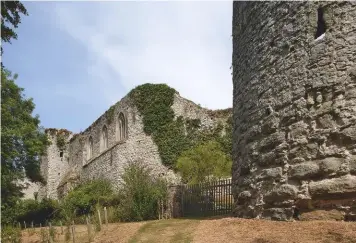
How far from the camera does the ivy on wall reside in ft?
89.0

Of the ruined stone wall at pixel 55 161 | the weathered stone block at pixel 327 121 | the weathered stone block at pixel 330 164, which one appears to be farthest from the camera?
the ruined stone wall at pixel 55 161

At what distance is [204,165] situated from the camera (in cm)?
2231

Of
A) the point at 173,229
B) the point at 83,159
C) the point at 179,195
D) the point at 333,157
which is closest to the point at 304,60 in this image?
the point at 333,157

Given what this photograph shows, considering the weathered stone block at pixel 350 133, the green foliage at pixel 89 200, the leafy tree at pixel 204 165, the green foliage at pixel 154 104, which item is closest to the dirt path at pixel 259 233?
the weathered stone block at pixel 350 133

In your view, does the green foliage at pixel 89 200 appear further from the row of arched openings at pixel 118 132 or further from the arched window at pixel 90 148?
the arched window at pixel 90 148

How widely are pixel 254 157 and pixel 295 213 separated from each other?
1826mm

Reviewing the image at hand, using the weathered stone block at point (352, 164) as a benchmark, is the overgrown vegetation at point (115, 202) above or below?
below

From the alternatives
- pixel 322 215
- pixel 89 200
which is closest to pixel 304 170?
pixel 322 215

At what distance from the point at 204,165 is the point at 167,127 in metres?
6.28

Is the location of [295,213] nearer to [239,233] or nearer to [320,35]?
[239,233]

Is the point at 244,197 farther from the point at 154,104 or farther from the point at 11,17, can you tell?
the point at 154,104

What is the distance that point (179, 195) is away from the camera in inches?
739

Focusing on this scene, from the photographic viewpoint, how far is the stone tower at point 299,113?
7.80 metres

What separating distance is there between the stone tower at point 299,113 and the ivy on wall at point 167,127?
1620 centimetres
